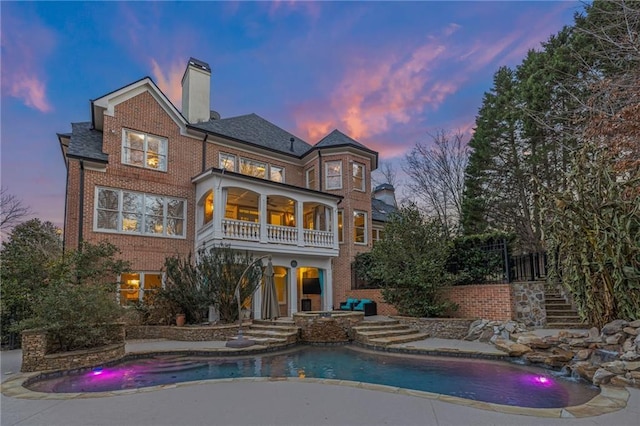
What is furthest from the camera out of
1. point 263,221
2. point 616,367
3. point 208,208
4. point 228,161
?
point 228,161

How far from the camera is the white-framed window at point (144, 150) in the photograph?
15.1 m

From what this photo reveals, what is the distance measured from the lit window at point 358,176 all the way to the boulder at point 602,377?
14.2 m

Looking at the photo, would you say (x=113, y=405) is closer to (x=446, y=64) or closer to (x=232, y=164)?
(x=232, y=164)

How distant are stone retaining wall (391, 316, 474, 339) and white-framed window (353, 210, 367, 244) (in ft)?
24.6

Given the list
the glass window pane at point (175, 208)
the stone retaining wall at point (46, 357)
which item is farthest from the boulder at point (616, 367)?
the glass window pane at point (175, 208)

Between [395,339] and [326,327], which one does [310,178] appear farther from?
[395,339]

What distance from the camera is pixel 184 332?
1195 cm

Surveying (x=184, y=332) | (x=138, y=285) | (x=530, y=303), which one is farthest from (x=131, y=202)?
(x=530, y=303)

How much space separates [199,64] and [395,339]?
18010mm

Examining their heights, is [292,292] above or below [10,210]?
below

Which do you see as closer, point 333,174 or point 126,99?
point 126,99

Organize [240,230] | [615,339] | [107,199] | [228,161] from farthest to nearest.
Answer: [228,161], [240,230], [107,199], [615,339]

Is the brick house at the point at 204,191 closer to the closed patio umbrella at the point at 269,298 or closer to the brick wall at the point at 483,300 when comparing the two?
the closed patio umbrella at the point at 269,298

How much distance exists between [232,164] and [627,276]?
1549 cm
